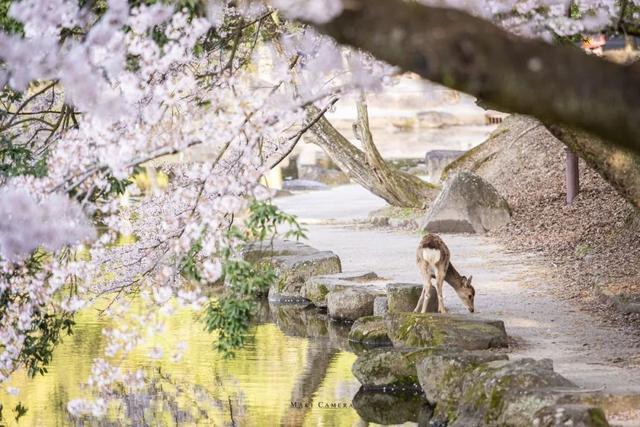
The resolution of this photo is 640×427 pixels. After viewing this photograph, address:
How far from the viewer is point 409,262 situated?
1675 cm

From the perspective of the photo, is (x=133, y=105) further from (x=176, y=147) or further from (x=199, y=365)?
(x=199, y=365)

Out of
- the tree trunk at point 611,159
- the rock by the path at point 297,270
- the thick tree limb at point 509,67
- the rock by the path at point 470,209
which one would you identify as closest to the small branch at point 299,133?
the tree trunk at point 611,159

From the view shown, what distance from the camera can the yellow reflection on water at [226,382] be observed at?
10117 mm

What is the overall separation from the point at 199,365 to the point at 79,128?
4.59 metres

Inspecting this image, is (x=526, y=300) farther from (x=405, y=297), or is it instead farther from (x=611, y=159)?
(x=611, y=159)

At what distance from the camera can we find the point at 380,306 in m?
13.4

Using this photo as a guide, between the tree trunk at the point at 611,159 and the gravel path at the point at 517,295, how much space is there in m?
1.78

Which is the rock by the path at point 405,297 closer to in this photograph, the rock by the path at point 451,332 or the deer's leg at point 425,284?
the deer's leg at point 425,284

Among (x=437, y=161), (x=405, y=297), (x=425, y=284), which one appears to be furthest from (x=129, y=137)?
(x=437, y=161)

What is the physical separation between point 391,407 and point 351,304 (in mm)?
4039

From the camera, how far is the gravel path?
9.61 meters

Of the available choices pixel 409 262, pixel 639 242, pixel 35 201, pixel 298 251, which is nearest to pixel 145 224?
pixel 298 251

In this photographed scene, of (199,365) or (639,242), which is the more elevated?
(639,242)

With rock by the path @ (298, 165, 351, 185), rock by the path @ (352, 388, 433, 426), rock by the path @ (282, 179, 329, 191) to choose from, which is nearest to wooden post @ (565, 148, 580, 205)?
rock by the path @ (352, 388, 433, 426)
